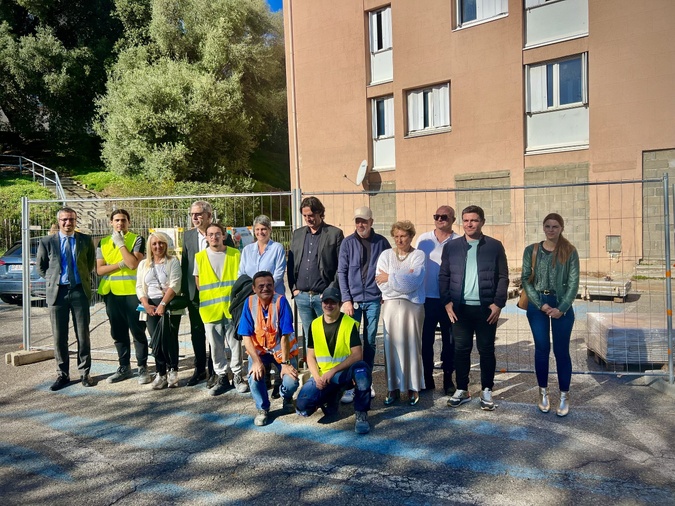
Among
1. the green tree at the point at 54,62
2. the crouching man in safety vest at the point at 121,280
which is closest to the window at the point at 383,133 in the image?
the crouching man in safety vest at the point at 121,280

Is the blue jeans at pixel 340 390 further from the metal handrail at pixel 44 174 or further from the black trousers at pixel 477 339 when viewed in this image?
the metal handrail at pixel 44 174

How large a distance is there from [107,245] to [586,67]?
12.9m

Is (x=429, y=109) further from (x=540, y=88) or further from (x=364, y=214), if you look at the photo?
(x=364, y=214)

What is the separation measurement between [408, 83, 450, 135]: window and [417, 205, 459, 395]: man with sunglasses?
1186 centimetres

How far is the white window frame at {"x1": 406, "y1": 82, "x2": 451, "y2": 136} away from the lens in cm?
1722

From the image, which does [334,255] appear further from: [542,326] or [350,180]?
[350,180]

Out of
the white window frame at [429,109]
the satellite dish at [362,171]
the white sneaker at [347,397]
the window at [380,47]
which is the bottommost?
the white sneaker at [347,397]

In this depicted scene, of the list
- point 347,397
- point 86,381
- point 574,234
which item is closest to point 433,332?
point 347,397

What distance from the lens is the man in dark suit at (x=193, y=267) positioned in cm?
642

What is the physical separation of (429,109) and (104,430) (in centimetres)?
1466

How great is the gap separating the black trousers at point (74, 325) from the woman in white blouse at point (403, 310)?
3520mm

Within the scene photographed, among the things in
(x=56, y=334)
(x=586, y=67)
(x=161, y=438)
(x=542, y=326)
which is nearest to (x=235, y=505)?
(x=161, y=438)

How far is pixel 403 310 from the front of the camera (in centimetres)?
565

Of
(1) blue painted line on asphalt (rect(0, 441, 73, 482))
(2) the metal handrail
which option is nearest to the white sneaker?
(1) blue painted line on asphalt (rect(0, 441, 73, 482))
